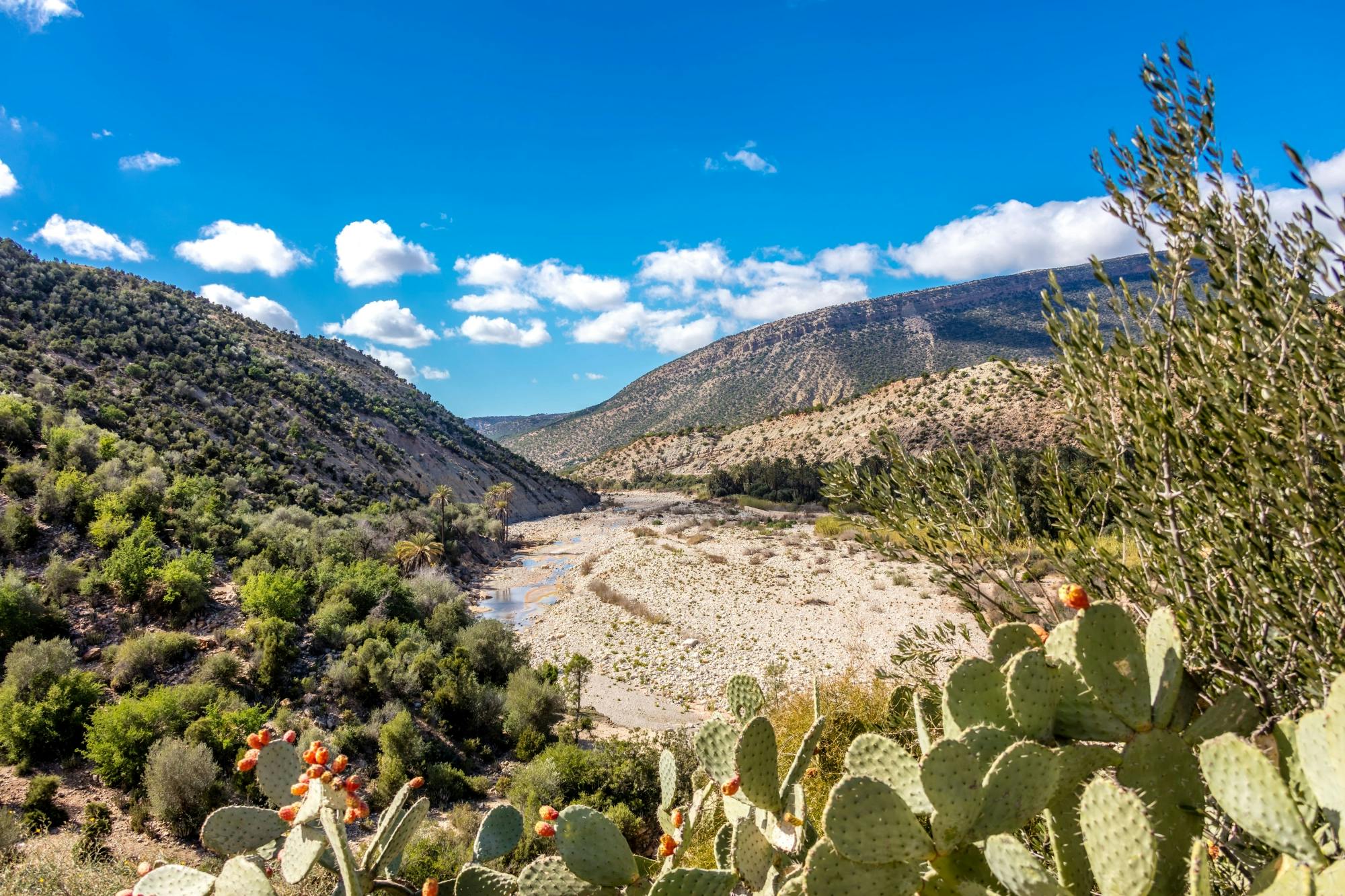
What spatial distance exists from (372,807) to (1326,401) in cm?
1232

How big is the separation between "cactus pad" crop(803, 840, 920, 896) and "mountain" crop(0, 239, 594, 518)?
31.5 m

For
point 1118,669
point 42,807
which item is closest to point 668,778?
point 1118,669

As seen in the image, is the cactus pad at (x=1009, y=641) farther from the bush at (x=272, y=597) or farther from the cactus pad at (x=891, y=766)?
the bush at (x=272, y=597)

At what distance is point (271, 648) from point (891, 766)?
14.2 m

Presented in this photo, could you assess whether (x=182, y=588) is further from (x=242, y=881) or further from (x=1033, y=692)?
(x=1033, y=692)

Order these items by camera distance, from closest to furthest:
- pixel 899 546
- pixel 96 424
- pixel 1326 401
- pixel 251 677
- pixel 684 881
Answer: pixel 684 881 < pixel 1326 401 < pixel 899 546 < pixel 251 677 < pixel 96 424

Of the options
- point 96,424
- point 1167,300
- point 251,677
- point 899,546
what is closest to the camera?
point 1167,300

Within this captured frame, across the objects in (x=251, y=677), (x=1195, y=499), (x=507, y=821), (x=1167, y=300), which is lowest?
(x=251, y=677)

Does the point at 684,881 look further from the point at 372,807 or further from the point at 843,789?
the point at 372,807

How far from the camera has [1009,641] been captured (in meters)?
2.77

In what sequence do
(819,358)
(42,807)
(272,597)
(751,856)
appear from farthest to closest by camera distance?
(819,358) < (272,597) < (42,807) < (751,856)

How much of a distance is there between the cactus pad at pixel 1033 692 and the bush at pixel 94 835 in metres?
10.00

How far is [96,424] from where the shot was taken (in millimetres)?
26281

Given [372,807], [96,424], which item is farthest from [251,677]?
[96,424]
